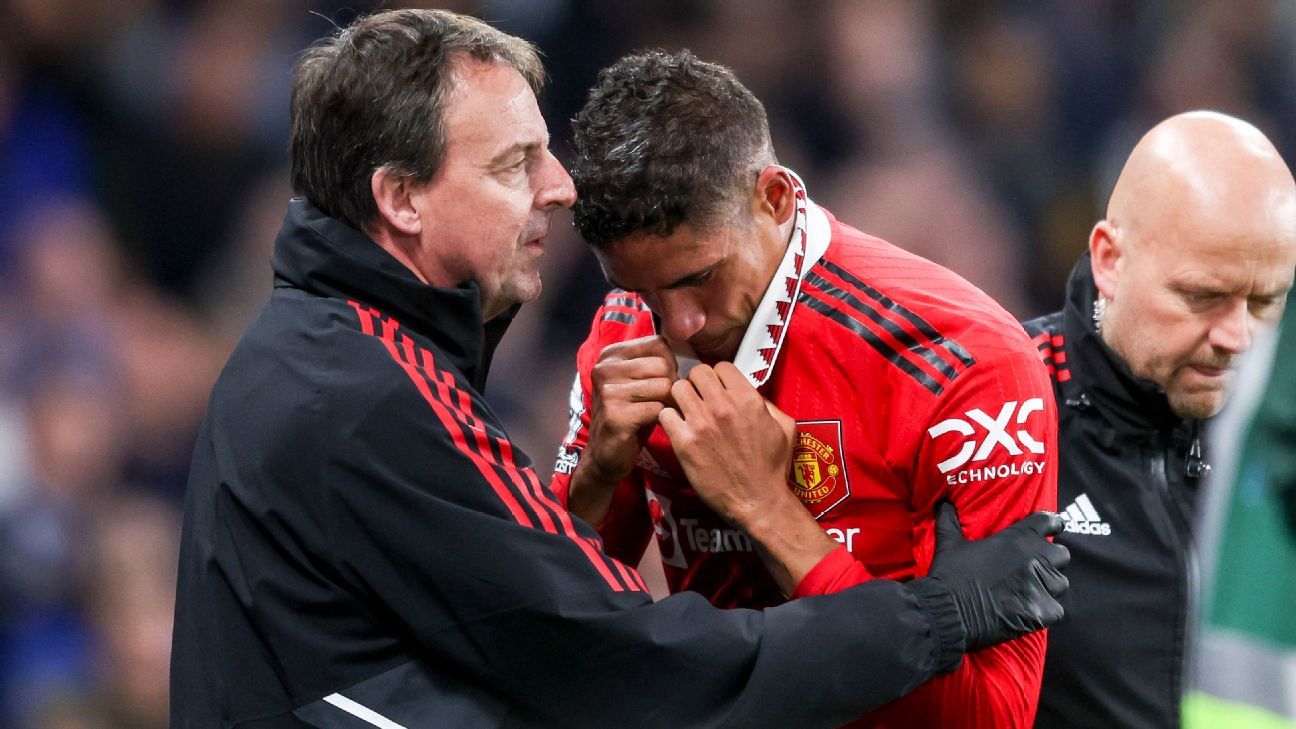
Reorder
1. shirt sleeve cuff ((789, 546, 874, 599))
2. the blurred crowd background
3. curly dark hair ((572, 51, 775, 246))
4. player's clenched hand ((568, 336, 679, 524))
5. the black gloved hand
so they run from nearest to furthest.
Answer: the black gloved hand, shirt sleeve cuff ((789, 546, 874, 599)), curly dark hair ((572, 51, 775, 246)), player's clenched hand ((568, 336, 679, 524)), the blurred crowd background

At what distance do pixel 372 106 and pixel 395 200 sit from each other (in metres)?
0.16

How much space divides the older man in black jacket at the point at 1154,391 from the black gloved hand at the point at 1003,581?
709 millimetres

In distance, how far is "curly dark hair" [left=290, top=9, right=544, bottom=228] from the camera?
2.45 meters

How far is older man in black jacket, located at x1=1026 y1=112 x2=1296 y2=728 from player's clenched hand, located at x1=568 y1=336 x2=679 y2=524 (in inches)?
38.6

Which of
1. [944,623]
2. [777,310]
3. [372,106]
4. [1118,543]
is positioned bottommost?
[1118,543]

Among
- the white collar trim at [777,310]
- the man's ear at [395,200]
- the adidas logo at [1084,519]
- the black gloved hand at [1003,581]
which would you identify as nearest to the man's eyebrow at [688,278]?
the white collar trim at [777,310]

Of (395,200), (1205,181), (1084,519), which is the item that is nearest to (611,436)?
(395,200)

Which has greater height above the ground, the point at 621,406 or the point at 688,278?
the point at 688,278

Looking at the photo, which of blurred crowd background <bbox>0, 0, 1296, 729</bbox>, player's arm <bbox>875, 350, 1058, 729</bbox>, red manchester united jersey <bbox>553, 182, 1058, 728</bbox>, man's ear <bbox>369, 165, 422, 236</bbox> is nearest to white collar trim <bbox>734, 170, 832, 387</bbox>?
red manchester united jersey <bbox>553, 182, 1058, 728</bbox>

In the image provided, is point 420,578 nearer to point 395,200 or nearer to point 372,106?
point 395,200

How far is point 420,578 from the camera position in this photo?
2.22 meters

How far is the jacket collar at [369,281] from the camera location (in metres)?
2.36

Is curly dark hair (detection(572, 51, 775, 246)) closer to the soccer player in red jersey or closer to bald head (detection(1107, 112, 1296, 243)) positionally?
the soccer player in red jersey

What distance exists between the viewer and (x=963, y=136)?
625cm
